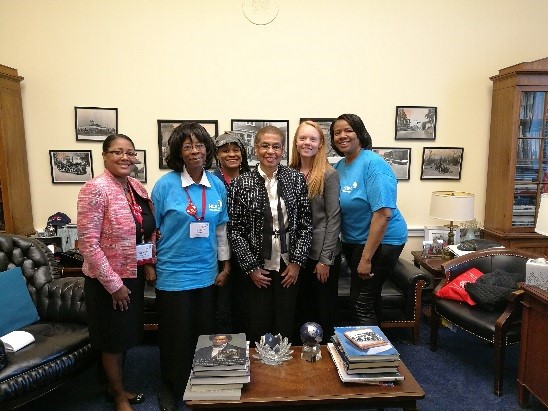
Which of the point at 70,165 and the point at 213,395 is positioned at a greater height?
the point at 70,165

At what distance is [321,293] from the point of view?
2338 millimetres

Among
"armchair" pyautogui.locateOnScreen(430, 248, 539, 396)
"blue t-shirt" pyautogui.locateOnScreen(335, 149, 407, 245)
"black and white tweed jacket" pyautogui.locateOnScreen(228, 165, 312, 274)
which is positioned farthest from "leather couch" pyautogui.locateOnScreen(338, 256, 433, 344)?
"black and white tweed jacket" pyautogui.locateOnScreen(228, 165, 312, 274)

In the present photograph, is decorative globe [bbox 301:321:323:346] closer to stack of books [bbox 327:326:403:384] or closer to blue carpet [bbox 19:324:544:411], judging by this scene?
stack of books [bbox 327:326:403:384]

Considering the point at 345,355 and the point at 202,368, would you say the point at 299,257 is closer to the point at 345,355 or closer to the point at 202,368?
the point at 345,355

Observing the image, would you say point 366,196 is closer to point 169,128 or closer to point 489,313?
point 489,313

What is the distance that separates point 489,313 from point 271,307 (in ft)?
4.98

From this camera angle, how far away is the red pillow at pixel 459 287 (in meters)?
2.73

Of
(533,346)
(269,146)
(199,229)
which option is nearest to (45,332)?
(199,229)

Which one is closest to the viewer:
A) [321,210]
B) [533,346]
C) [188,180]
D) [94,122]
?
[188,180]

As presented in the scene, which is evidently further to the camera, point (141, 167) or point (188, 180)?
point (141, 167)

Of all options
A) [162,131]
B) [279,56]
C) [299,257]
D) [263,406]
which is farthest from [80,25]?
[263,406]

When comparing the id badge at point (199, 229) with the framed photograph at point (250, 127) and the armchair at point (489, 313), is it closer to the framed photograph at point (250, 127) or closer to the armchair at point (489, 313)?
the framed photograph at point (250, 127)

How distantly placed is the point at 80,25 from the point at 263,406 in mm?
3488

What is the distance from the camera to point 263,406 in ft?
4.99
